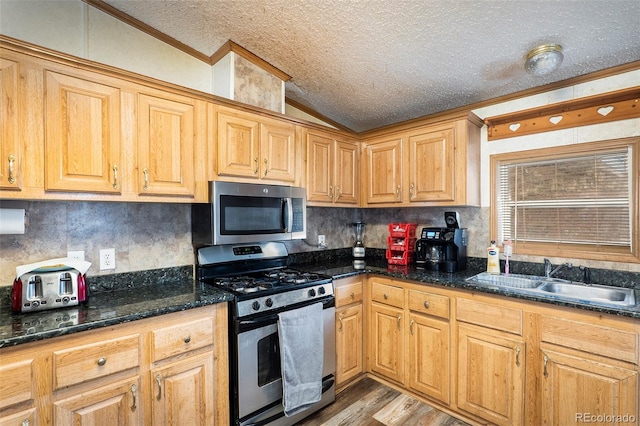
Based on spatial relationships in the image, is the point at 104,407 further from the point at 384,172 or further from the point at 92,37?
the point at 384,172

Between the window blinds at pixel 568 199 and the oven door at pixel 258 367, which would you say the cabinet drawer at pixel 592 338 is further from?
the oven door at pixel 258 367

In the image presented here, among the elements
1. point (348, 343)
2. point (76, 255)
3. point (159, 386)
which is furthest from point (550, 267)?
point (76, 255)

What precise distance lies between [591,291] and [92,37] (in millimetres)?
3601

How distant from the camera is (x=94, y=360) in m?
1.37

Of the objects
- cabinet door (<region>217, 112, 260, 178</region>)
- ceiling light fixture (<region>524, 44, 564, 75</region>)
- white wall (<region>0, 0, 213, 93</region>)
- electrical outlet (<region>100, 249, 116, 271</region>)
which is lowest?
electrical outlet (<region>100, 249, 116, 271</region>)

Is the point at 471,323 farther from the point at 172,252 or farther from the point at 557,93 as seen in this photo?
the point at 172,252

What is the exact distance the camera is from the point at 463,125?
2402 millimetres

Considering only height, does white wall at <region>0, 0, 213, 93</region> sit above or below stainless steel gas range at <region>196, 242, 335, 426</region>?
above

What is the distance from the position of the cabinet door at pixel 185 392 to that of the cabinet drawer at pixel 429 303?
1471 mm

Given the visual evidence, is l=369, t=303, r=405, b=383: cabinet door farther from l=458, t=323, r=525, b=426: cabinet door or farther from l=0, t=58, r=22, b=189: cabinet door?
l=0, t=58, r=22, b=189: cabinet door

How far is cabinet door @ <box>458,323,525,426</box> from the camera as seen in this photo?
1.88 m

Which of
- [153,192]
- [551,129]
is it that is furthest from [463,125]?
[153,192]

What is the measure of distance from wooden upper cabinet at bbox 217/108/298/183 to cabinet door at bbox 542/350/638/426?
2.09 metres

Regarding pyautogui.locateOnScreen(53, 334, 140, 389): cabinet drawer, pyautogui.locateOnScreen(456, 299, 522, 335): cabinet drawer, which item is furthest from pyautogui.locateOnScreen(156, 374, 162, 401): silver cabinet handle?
pyautogui.locateOnScreen(456, 299, 522, 335): cabinet drawer
